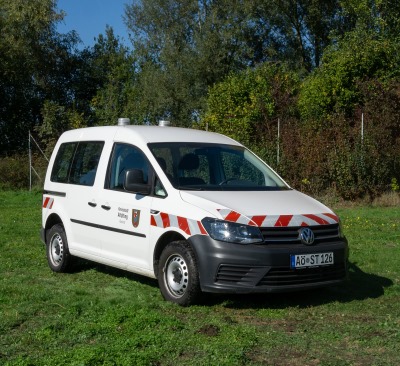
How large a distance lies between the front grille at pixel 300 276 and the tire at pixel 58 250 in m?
3.28

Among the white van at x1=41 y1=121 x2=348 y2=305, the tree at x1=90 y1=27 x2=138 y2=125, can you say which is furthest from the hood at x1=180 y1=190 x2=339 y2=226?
the tree at x1=90 y1=27 x2=138 y2=125

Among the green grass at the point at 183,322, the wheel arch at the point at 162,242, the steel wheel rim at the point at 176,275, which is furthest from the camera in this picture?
the wheel arch at the point at 162,242

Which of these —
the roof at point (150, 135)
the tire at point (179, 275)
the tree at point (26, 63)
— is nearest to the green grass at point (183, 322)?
the tire at point (179, 275)

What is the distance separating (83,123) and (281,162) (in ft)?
42.2

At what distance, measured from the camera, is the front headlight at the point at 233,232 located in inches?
287

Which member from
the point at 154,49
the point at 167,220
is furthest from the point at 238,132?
the point at 154,49

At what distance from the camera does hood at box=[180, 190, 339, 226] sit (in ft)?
24.2

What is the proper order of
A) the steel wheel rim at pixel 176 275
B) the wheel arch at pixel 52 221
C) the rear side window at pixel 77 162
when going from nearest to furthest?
the steel wheel rim at pixel 176 275, the rear side window at pixel 77 162, the wheel arch at pixel 52 221

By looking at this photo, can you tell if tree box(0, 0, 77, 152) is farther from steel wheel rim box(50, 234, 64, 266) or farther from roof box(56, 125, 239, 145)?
roof box(56, 125, 239, 145)

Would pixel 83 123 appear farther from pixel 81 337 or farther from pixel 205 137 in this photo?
pixel 81 337

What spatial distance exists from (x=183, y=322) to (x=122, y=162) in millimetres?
2580

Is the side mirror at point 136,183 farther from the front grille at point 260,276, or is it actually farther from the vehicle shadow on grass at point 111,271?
the front grille at point 260,276

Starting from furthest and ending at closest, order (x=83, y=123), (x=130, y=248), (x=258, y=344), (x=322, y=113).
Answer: (x=83, y=123)
(x=322, y=113)
(x=130, y=248)
(x=258, y=344)

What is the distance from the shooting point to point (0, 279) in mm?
9070
